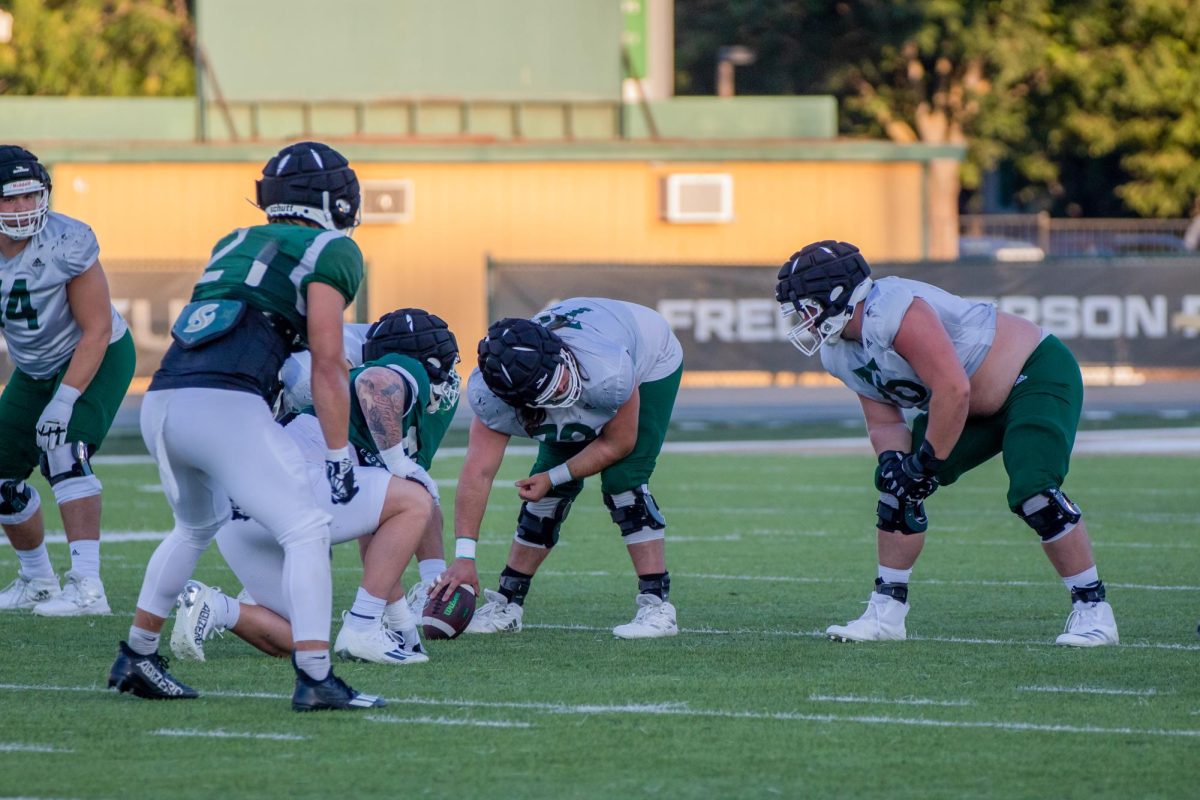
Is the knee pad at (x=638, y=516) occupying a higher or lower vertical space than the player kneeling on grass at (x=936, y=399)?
lower

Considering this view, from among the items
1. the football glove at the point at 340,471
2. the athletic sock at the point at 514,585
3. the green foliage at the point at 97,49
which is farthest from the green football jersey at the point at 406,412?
the green foliage at the point at 97,49

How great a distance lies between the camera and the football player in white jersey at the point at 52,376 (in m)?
7.82

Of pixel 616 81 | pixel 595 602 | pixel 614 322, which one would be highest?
pixel 616 81

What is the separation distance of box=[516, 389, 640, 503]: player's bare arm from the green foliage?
3273cm

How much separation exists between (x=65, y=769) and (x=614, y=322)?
9.76 ft

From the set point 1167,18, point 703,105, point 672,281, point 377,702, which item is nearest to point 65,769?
point 377,702

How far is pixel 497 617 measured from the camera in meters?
7.55

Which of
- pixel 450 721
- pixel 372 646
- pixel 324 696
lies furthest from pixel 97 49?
pixel 450 721

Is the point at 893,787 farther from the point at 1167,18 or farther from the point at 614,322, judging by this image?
the point at 1167,18

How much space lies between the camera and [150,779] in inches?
193

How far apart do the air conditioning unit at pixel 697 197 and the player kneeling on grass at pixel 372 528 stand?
58.6ft

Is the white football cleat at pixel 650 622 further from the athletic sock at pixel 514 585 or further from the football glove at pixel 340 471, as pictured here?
the football glove at pixel 340 471

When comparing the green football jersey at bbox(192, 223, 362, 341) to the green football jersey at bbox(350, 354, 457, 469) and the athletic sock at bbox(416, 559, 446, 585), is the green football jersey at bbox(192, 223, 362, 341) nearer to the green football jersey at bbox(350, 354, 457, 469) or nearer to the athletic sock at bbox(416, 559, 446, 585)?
the green football jersey at bbox(350, 354, 457, 469)

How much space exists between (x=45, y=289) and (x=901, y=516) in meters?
3.53
